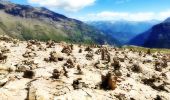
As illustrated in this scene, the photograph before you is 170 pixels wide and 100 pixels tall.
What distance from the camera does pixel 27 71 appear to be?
25.8 meters

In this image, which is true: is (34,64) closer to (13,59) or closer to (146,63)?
(13,59)

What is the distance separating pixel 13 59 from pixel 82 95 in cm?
1177

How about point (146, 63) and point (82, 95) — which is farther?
point (146, 63)

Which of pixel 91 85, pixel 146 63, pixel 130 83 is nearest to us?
pixel 91 85

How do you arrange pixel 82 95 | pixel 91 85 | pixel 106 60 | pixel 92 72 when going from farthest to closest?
pixel 106 60, pixel 92 72, pixel 91 85, pixel 82 95

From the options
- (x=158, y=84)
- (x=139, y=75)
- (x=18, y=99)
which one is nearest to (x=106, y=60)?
(x=139, y=75)

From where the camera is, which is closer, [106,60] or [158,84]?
[158,84]

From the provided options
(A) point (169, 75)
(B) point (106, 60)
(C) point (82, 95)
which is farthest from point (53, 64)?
(A) point (169, 75)

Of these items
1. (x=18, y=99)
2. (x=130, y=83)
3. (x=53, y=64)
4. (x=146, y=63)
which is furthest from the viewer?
(x=146, y=63)

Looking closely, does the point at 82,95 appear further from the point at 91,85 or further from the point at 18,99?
the point at 18,99

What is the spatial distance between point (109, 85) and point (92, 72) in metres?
4.12

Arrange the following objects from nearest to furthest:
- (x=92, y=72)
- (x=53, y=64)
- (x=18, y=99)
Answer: (x=18, y=99) → (x=92, y=72) → (x=53, y=64)

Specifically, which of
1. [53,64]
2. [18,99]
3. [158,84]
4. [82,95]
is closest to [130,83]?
[158,84]

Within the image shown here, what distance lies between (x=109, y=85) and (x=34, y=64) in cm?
837
